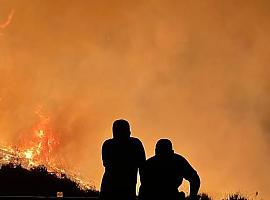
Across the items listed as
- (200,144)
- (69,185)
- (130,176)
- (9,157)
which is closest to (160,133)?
→ (200,144)

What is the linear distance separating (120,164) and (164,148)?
113 centimetres

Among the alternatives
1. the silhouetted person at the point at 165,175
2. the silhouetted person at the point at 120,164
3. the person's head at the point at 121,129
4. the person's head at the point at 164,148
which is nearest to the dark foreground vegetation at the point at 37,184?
the silhouetted person at the point at 120,164

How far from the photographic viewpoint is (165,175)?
10.3 m

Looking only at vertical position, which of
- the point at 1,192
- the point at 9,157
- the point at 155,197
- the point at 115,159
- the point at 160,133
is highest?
the point at 160,133

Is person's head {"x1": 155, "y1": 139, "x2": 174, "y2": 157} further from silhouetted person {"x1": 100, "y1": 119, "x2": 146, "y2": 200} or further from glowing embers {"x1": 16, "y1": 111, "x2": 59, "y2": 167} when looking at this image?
glowing embers {"x1": 16, "y1": 111, "x2": 59, "y2": 167}

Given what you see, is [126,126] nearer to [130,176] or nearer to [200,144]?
[130,176]

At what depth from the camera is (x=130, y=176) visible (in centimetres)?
1105

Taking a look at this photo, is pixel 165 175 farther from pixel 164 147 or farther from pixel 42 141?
pixel 42 141

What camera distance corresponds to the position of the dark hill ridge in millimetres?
20312

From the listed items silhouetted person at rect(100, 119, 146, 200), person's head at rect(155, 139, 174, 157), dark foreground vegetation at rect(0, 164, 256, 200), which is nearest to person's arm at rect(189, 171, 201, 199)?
person's head at rect(155, 139, 174, 157)

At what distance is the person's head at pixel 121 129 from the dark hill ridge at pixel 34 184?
31.0 ft

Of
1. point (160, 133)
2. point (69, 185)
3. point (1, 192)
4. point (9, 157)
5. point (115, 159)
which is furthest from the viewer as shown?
point (160, 133)

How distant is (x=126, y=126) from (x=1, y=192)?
975 cm

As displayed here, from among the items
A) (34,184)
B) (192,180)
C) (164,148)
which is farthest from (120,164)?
(34,184)
